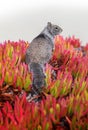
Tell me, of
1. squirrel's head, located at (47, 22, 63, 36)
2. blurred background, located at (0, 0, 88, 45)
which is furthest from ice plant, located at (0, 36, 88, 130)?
blurred background, located at (0, 0, 88, 45)

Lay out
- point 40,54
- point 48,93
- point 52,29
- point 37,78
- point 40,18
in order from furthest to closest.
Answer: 1. point 40,18
2. point 52,29
3. point 40,54
4. point 37,78
5. point 48,93

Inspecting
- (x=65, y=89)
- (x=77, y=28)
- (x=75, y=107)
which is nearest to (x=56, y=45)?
(x=65, y=89)

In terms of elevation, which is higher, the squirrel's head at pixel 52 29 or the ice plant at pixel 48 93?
the squirrel's head at pixel 52 29

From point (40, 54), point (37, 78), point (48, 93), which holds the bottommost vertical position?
point (48, 93)

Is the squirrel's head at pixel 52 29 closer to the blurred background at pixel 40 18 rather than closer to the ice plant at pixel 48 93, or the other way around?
the ice plant at pixel 48 93

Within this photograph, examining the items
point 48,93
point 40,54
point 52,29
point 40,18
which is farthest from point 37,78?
point 40,18

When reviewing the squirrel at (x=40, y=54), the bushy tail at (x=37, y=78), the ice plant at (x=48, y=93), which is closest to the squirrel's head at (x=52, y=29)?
the squirrel at (x=40, y=54)

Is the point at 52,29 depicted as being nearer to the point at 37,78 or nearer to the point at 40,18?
the point at 37,78

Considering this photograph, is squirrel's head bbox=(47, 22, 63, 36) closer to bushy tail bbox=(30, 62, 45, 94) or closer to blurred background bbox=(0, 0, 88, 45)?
bushy tail bbox=(30, 62, 45, 94)
